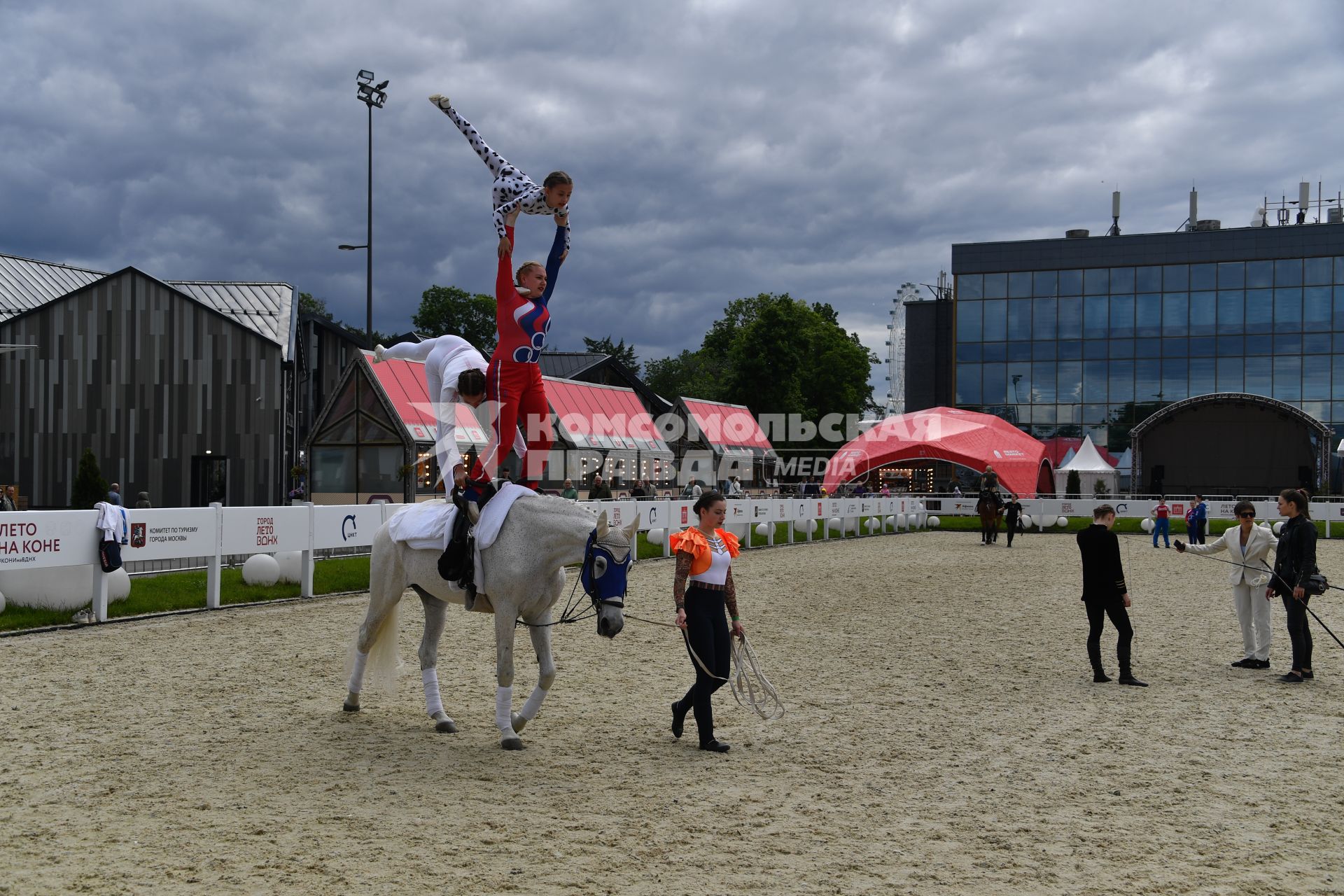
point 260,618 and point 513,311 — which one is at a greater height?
point 513,311

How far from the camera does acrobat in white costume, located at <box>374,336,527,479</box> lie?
8.14 meters

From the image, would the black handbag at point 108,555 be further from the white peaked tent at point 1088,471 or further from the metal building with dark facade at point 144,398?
the white peaked tent at point 1088,471

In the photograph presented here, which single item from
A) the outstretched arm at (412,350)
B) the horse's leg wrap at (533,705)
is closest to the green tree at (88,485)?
the outstretched arm at (412,350)

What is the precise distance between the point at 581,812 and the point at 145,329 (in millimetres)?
40726

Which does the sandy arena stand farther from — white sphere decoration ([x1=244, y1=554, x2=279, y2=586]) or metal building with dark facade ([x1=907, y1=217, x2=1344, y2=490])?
metal building with dark facade ([x1=907, y1=217, x2=1344, y2=490])

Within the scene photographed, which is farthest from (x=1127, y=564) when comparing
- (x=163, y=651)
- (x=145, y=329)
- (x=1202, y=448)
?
(x=1202, y=448)

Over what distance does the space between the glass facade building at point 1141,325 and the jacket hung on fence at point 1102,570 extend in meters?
55.3

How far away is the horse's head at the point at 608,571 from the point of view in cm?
713

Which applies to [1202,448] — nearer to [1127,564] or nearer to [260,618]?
[1127,564]

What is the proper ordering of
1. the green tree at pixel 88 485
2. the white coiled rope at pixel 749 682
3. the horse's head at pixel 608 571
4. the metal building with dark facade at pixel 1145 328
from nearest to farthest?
the horse's head at pixel 608 571 → the white coiled rope at pixel 749 682 → the green tree at pixel 88 485 → the metal building with dark facade at pixel 1145 328

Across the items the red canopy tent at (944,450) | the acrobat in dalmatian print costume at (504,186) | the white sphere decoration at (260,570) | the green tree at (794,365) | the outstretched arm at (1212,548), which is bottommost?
the white sphere decoration at (260,570)

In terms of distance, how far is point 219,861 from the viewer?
5.28m

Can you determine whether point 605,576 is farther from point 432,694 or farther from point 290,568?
point 290,568

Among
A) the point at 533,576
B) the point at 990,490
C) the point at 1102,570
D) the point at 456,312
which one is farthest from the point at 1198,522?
the point at 456,312
